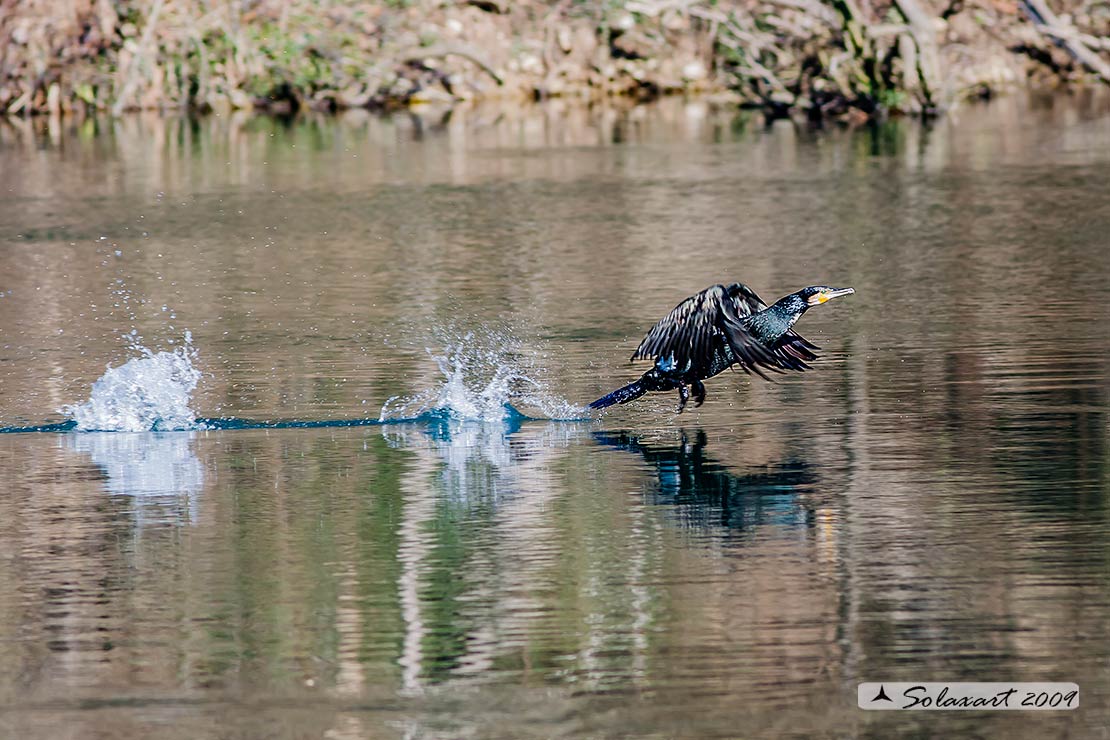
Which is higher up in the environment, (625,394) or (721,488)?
(625,394)

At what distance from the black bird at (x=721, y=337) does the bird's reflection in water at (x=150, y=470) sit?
2.08m

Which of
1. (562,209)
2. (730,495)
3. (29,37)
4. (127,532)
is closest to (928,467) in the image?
(730,495)

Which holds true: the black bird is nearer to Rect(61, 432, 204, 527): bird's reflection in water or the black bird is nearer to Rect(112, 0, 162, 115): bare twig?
Rect(61, 432, 204, 527): bird's reflection in water

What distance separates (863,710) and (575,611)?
1.27 m

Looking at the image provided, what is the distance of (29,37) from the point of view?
37000 mm

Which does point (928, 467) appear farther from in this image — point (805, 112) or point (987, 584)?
point (805, 112)

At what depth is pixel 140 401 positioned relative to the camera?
11469mm

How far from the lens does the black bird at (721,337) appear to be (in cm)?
1019

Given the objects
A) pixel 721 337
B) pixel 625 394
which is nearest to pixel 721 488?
pixel 721 337

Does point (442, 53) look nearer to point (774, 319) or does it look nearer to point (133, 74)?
point (133, 74)

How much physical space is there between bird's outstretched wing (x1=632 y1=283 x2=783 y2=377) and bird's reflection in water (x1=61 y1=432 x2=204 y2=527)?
6.88 ft

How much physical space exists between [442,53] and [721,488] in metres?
30.0

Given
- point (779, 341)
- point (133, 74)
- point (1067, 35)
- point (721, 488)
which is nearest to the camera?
point (721, 488)

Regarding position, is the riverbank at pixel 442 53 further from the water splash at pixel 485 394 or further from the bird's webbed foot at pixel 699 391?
the bird's webbed foot at pixel 699 391
